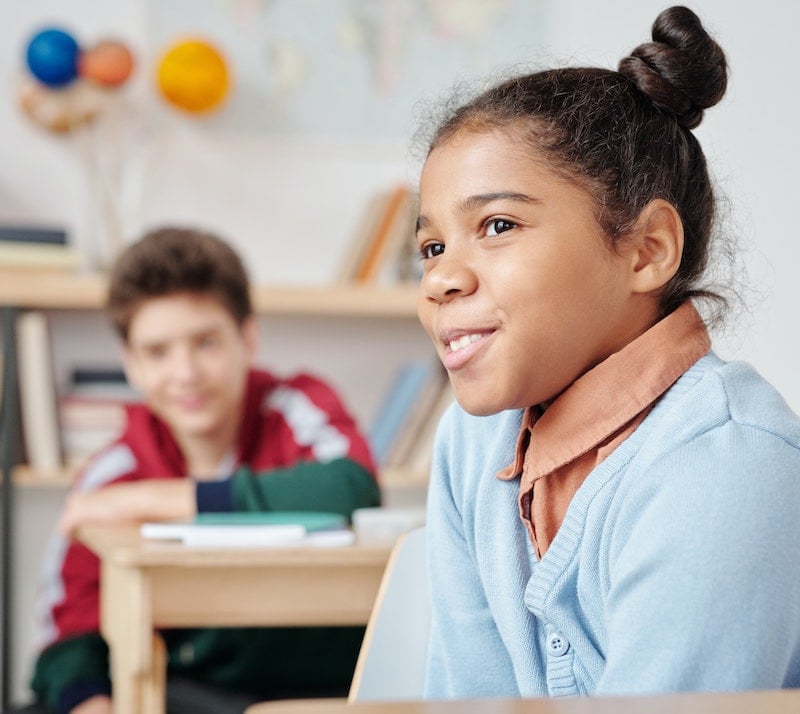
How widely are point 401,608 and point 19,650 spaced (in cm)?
212

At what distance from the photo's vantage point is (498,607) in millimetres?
1025

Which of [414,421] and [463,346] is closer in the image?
[463,346]

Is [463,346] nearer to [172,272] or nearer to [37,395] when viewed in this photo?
[172,272]

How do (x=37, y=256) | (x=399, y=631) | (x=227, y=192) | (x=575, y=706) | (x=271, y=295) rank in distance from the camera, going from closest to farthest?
(x=575, y=706) < (x=399, y=631) < (x=37, y=256) < (x=271, y=295) < (x=227, y=192)

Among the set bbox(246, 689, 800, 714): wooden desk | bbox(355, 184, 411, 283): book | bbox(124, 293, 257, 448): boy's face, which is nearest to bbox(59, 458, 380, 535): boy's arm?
bbox(124, 293, 257, 448): boy's face

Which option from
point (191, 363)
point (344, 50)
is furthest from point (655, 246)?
point (344, 50)

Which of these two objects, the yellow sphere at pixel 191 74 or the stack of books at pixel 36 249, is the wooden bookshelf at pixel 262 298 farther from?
the yellow sphere at pixel 191 74

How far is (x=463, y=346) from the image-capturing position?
98 centimetres

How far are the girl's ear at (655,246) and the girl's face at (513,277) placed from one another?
12mm

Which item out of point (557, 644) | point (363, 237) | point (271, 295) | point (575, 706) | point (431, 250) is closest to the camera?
point (575, 706)

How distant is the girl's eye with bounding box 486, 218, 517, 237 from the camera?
974mm

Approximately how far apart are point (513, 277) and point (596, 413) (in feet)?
0.43

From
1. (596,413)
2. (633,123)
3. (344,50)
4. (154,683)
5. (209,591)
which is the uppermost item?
(344,50)

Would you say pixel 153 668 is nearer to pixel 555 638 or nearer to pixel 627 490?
pixel 555 638
